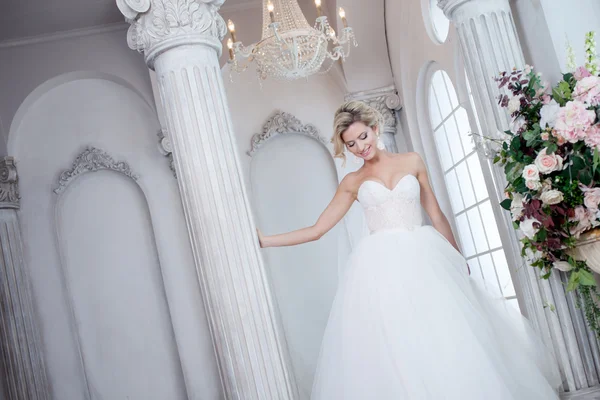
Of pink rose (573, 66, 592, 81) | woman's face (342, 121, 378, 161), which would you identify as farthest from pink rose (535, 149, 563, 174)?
woman's face (342, 121, 378, 161)

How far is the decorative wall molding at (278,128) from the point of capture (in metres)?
8.86

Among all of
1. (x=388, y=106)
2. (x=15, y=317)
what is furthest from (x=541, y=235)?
(x=15, y=317)

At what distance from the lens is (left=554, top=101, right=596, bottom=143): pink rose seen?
383 centimetres

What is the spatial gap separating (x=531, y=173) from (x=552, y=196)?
0.56 feet

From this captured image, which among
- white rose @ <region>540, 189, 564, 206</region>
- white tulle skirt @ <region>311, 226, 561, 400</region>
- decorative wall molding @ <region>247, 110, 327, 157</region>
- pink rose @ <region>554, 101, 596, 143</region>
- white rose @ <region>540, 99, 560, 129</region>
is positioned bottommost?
white tulle skirt @ <region>311, 226, 561, 400</region>

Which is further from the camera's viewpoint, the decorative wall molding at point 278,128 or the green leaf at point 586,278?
the decorative wall molding at point 278,128

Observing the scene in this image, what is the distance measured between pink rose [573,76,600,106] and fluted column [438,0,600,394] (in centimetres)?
72

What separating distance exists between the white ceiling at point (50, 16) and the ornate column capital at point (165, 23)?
3813 mm

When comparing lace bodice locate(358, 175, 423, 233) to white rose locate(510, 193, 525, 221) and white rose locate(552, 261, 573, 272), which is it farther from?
white rose locate(552, 261, 573, 272)

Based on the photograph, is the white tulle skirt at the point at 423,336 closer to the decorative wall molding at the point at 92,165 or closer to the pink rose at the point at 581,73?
the pink rose at the point at 581,73

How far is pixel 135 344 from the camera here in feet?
28.1

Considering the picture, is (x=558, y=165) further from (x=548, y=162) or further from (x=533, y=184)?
(x=533, y=184)

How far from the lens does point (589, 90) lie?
3869mm

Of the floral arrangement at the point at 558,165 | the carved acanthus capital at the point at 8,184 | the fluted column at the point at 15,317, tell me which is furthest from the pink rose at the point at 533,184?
the carved acanthus capital at the point at 8,184
